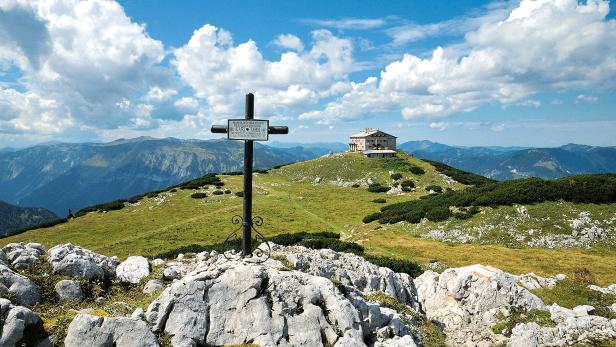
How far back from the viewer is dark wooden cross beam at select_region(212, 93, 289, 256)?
46.1 feet

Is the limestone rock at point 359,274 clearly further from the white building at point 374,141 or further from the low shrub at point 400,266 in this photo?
the white building at point 374,141

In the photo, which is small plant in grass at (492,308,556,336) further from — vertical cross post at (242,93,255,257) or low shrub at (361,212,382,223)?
low shrub at (361,212,382,223)

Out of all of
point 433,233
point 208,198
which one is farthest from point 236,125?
point 208,198

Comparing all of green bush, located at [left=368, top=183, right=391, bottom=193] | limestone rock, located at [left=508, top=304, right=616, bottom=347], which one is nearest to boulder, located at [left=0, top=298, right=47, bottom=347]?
limestone rock, located at [left=508, top=304, right=616, bottom=347]

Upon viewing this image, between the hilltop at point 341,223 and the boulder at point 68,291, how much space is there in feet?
91.0

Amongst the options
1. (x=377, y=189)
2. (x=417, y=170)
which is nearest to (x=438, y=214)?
(x=377, y=189)

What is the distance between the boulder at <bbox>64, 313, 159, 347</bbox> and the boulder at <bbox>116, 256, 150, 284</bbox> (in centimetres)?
729

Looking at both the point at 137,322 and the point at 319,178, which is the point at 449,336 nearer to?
the point at 137,322

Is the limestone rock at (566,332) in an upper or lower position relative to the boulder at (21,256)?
lower

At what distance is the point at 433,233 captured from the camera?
48.3 metres

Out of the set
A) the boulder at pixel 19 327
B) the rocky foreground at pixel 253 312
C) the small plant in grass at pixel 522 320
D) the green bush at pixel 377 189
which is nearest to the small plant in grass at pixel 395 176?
the green bush at pixel 377 189

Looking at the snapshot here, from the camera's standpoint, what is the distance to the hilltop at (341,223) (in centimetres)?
3784

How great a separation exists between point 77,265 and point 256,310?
920 centimetres

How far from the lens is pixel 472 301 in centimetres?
2105
